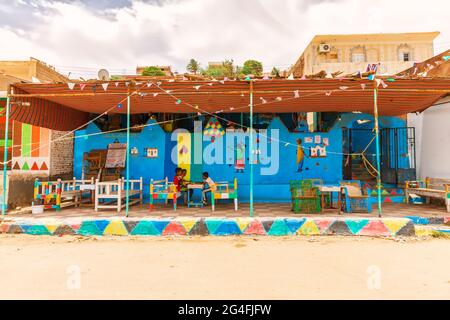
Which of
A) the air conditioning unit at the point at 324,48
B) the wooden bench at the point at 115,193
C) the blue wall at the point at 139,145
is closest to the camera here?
the wooden bench at the point at 115,193

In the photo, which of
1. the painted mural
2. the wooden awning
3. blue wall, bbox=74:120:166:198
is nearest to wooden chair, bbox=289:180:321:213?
the wooden awning

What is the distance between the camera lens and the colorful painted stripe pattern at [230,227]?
5.92 metres

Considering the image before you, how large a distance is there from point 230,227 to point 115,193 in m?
3.64

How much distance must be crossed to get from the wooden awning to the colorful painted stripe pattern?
111 inches

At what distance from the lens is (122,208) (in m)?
7.66

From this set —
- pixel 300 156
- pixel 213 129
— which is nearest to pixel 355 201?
pixel 300 156

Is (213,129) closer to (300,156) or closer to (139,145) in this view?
(139,145)

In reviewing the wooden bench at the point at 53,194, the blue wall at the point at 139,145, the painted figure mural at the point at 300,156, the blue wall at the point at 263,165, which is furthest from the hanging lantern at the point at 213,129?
the wooden bench at the point at 53,194

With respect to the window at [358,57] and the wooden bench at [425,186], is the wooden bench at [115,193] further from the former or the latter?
the window at [358,57]

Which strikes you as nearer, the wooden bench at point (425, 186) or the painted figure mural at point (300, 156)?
the wooden bench at point (425, 186)

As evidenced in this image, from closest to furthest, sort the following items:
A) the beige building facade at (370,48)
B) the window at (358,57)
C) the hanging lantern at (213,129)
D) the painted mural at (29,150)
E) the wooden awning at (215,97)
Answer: the wooden awning at (215,97), the painted mural at (29,150), the hanging lantern at (213,129), the beige building facade at (370,48), the window at (358,57)

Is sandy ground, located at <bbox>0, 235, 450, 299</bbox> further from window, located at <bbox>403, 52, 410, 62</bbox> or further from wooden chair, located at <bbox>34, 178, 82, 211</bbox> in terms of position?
window, located at <bbox>403, 52, 410, 62</bbox>

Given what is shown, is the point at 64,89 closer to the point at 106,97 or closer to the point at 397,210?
the point at 106,97

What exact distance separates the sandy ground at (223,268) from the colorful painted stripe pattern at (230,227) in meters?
0.23
